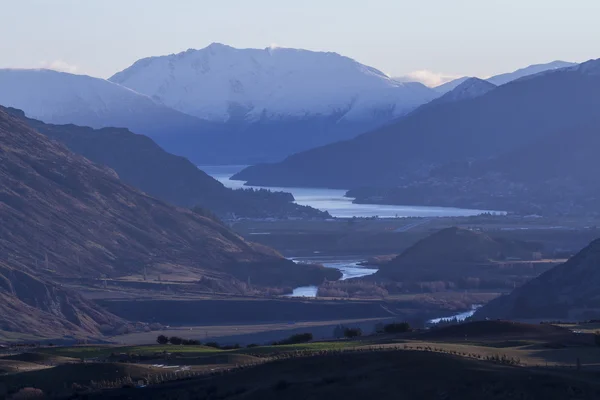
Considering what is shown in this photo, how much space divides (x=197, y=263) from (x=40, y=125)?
175ft

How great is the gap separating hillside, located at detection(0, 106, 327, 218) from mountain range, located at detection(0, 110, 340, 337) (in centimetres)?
2901

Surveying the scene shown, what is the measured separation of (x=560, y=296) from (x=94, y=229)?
130 ft

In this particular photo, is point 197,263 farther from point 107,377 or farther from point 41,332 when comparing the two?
point 107,377

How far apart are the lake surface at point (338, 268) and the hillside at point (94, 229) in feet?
10.5

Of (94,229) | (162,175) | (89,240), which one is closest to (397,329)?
(89,240)

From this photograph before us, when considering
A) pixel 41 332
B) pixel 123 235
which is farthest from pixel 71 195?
pixel 41 332

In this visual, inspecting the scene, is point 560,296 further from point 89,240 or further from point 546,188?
point 546,188

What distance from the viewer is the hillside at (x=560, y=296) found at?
7562 cm

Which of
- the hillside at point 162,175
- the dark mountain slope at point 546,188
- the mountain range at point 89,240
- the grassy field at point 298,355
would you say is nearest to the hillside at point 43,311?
the mountain range at point 89,240

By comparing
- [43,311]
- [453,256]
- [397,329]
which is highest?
[453,256]

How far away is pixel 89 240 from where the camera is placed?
106625 millimetres

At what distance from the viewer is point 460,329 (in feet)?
140

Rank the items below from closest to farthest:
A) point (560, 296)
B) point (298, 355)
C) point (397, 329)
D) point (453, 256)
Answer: point (298, 355)
point (397, 329)
point (560, 296)
point (453, 256)

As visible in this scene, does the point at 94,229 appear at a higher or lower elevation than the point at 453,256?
higher
